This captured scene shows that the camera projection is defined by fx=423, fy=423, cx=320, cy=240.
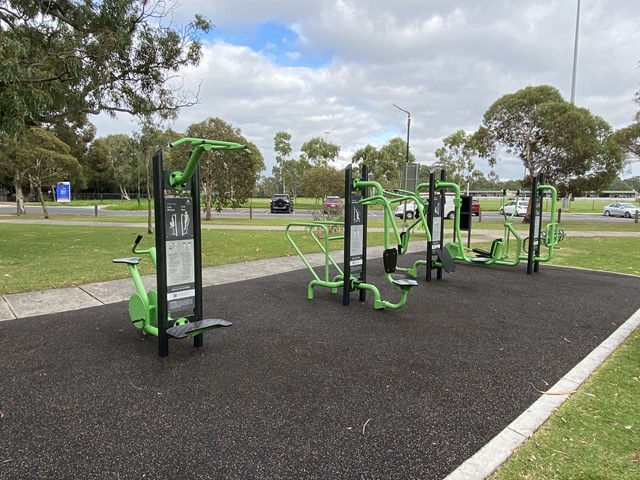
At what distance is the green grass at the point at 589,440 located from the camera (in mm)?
2066

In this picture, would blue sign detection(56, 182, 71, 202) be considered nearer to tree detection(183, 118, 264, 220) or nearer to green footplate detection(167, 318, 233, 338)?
tree detection(183, 118, 264, 220)

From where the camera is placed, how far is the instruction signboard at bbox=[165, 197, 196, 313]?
3.35 m

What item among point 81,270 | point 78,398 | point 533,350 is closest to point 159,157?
point 78,398

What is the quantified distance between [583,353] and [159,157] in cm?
396

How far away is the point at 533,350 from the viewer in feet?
12.4

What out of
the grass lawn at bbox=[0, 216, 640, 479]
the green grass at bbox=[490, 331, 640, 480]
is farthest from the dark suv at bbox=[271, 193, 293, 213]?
the green grass at bbox=[490, 331, 640, 480]

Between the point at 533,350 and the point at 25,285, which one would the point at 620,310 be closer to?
the point at 533,350

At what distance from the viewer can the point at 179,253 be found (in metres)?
3.44

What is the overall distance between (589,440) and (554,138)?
21.9 m

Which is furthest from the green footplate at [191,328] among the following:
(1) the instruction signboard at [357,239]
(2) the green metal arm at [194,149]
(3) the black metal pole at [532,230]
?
(3) the black metal pole at [532,230]

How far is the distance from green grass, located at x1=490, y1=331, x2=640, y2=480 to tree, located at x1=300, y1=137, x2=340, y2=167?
1816 inches

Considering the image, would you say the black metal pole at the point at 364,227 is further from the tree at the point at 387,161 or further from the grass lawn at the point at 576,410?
the tree at the point at 387,161

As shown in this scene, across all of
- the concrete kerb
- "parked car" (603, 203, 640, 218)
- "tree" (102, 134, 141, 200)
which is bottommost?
the concrete kerb

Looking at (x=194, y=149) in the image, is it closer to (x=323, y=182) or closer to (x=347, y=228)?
(x=347, y=228)
